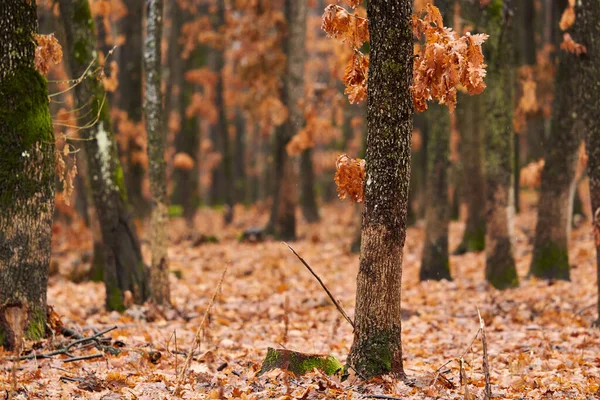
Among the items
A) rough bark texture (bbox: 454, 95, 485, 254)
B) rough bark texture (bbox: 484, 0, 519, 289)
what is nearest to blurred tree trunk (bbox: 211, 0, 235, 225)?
rough bark texture (bbox: 454, 95, 485, 254)

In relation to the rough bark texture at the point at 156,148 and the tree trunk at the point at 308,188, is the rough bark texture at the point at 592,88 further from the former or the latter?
the tree trunk at the point at 308,188

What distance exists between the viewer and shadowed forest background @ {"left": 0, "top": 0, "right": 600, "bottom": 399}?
6.22 metres

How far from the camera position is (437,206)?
1312cm

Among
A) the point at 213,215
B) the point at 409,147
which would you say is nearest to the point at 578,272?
the point at 409,147

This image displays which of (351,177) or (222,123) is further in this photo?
(222,123)

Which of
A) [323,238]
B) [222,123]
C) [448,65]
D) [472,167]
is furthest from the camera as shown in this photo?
[222,123]

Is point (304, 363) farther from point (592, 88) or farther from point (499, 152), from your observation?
point (499, 152)

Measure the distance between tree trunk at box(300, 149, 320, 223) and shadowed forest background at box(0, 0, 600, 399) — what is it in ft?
6.71

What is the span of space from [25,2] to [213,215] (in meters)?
21.9

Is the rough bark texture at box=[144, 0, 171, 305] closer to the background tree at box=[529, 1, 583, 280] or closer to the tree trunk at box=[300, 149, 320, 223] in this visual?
the background tree at box=[529, 1, 583, 280]

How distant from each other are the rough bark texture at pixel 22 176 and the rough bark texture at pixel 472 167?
1001cm

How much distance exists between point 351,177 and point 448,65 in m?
1.32

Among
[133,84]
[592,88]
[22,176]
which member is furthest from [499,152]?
[133,84]

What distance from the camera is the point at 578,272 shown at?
13.5 m
